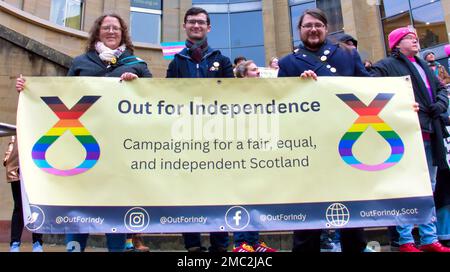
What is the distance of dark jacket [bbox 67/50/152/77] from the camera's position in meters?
3.94

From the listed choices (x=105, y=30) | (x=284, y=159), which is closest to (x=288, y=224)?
(x=284, y=159)

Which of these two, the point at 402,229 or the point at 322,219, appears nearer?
the point at 322,219

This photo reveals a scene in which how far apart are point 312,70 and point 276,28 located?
22811 mm

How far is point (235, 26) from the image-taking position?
2616 cm

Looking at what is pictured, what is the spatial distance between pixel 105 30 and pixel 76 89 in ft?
2.76

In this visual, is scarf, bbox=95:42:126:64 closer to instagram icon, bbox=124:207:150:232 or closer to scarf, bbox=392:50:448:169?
instagram icon, bbox=124:207:150:232

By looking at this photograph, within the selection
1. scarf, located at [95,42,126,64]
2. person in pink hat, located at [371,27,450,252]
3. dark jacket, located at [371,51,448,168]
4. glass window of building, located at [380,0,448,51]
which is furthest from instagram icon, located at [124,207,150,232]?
glass window of building, located at [380,0,448,51]

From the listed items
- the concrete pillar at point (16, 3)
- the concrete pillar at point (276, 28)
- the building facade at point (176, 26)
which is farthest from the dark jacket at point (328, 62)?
the concrete pillar at point (276, 28)

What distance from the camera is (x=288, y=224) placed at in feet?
10.9

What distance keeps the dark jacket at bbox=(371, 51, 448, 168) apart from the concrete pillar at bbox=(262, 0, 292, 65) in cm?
2058

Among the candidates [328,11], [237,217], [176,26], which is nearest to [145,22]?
[176,26]

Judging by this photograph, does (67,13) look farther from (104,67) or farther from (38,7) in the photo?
(104,67)

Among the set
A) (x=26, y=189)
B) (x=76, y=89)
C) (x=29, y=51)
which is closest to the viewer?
(x=26, y=189)
